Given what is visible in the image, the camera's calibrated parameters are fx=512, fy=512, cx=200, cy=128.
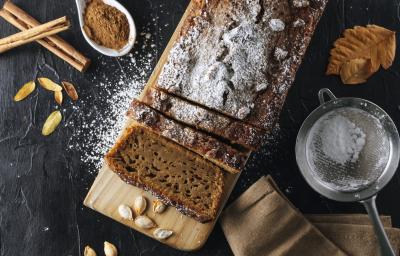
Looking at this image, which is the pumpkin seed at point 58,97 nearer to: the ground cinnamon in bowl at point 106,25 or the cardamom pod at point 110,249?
the ground cinnamon in bowl at point 106,25

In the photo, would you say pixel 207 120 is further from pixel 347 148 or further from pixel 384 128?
pixel 384 128

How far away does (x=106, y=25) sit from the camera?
366 cm

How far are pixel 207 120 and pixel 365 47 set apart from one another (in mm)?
1304

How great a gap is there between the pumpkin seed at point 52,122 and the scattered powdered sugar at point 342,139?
1930mm

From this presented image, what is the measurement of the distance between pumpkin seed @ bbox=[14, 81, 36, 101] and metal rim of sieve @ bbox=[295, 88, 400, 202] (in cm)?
201

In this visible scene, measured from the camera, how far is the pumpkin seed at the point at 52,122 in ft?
12.6

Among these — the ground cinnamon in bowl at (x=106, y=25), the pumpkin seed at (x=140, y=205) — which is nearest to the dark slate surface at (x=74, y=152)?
the ground cinnamon in bowl at (x=106, y=25)

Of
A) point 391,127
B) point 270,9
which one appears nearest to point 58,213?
point 270,9

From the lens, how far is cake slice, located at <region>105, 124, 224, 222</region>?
3387mm

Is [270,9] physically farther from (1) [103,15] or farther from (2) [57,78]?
(2) [57,78]

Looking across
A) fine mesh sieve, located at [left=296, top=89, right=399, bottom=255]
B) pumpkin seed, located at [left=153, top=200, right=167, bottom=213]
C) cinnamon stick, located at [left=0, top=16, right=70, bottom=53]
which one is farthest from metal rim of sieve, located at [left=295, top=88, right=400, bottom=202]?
cinnamon stick, located at [left=0, top=16, right=70, bottom=53]

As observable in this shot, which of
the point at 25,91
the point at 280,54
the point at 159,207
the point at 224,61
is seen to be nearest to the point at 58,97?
the point at 25,91

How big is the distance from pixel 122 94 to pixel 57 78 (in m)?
0.52

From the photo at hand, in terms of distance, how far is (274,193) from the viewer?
11.2 feet
